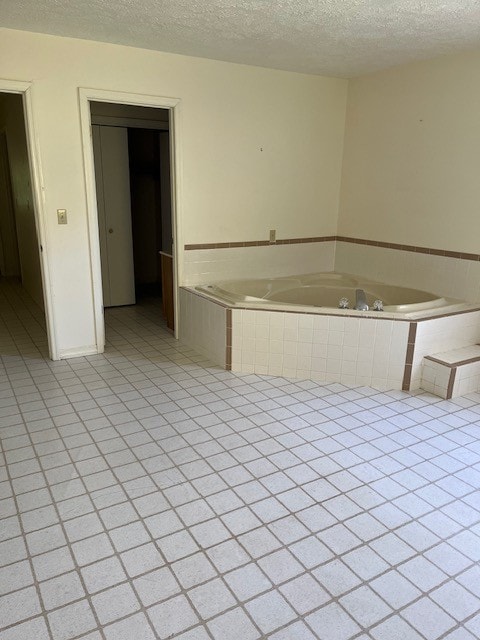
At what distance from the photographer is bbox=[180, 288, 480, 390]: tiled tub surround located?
10.3 feet

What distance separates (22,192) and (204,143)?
242 cm

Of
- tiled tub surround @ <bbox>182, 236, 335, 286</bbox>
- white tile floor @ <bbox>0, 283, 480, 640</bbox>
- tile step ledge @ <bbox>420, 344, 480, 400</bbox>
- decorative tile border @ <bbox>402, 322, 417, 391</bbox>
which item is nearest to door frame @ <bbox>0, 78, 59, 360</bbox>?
white tile floor @ <bbox>0, 283, 480, 640</bbox>

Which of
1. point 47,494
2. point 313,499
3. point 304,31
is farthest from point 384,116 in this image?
point 47,494

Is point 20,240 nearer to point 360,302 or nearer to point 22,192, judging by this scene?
point 22,192

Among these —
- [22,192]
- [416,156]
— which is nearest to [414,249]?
[416,156]

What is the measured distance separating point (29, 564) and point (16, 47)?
302 cm

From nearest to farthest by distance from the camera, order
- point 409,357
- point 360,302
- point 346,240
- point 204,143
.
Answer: point 409,357 < point 360,302 < point 204,143 < point 346,240

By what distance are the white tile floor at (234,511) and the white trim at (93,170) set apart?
29.7 inches

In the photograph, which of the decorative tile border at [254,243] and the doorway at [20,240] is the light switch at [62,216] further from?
the decorative tile border at [254,243]

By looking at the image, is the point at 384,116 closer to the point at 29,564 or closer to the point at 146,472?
the point at 146,472

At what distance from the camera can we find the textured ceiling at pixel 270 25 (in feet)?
8.39

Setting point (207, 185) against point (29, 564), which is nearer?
point (29, 564)

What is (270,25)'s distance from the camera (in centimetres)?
286

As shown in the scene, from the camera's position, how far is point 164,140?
505cm
